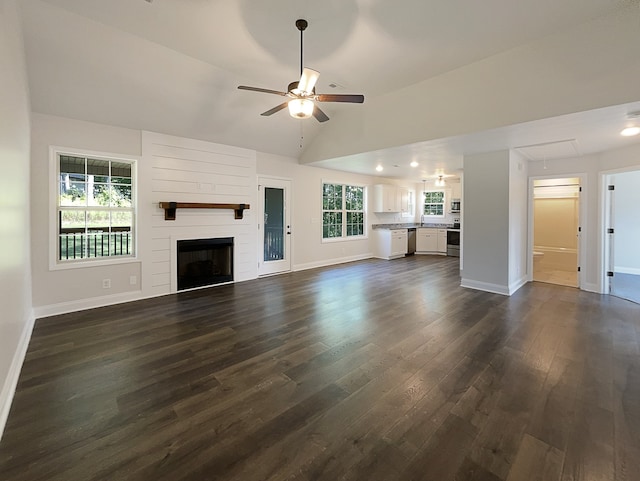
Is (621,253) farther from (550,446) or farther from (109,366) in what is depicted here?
(109,366)

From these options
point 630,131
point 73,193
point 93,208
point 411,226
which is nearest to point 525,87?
point 630,131

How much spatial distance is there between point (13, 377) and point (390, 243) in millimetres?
7813

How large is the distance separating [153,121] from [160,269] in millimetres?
2374

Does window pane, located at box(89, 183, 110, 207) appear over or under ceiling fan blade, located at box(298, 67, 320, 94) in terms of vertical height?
under

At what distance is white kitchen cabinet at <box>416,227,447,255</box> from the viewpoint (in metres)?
9.47

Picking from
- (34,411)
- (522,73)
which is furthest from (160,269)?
(522,73)

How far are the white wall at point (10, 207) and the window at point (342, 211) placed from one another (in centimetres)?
577

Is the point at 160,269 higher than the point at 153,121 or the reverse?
the reverse

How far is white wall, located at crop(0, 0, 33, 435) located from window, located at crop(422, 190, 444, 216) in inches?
398

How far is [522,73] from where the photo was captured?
10.8ft

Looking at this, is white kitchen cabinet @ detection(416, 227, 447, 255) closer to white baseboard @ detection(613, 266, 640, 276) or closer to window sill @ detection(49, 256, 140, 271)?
white baseboard @ detection(613, 266, 640, 276)

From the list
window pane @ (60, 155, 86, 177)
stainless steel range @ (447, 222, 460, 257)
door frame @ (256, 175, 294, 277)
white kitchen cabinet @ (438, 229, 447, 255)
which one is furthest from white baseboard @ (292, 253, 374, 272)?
window pane @ (60, 155, 86, 177)

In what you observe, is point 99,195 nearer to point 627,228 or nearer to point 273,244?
point 273,244

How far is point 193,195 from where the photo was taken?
5230 millimetres
